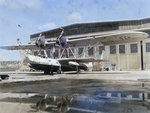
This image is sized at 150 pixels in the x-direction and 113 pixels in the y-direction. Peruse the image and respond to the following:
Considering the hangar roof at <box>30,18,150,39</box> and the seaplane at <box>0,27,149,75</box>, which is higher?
the hangar roof at <box>30,18,150,39</box>

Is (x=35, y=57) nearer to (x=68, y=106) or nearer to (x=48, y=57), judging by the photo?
(x=48, y=57)

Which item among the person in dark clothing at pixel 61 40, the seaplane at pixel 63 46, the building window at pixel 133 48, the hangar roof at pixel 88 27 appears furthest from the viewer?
the building window at pixel 133 48

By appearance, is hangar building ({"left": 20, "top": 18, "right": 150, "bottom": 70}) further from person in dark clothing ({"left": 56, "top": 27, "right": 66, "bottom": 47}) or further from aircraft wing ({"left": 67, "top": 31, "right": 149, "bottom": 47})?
person in dark clothing ({"left": 56, "top": 27, "right": 66, "bottom": 47})

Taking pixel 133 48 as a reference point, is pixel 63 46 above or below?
below

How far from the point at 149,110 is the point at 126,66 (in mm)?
32973

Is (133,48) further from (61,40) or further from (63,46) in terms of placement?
(61,40)

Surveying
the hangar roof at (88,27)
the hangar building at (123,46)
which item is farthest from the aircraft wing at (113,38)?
the hangar roof at (88,27)

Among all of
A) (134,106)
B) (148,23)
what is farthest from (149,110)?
(148,23)

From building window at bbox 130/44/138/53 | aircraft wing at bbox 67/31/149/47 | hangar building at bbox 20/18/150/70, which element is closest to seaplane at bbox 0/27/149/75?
aircraft wing at bbox 67/31/149/47

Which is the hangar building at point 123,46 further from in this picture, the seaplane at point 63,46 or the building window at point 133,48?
the seaplane at point 63,46

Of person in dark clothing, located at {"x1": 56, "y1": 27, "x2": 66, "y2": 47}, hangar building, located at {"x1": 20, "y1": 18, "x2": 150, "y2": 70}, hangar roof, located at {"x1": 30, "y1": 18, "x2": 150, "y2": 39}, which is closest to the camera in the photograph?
person in dark clothing, located at {"x1": 56, "y1": 27, "x2": 66, "y2": 47}

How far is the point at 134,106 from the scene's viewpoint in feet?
16.4

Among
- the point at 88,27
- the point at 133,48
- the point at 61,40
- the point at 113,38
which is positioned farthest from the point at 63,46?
the point at 133,48

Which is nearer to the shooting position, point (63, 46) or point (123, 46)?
point (63, 46)
